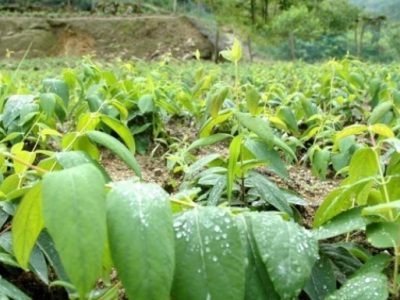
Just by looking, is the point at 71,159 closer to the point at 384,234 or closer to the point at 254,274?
the point at 254,274

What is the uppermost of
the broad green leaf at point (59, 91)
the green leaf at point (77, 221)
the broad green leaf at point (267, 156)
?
the green leaf at point (77, 221)

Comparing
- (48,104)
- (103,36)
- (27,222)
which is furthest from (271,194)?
(103,36)

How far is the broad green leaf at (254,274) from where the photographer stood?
0.54m

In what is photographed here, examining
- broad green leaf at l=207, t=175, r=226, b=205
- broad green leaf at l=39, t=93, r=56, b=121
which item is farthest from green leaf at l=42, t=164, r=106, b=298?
broad green leaf at l=39, t=93, r=56, b=121

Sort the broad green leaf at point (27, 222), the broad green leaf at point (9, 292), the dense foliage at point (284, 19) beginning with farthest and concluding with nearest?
the dense foliage at point (284, 19), the broad green leaf at point (9, 292), the broad green leaf at point (27, 222)

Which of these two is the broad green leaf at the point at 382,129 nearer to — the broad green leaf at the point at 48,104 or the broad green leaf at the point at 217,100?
the broad green leaf at the point at 217,100

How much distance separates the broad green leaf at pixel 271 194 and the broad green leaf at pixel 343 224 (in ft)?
0.59

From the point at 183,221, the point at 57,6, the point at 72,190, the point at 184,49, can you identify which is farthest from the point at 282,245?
the point at 57,6

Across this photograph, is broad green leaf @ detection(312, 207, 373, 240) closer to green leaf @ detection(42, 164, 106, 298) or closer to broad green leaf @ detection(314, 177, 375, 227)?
broad green leaf @ detection(314, 177, 375, 227)

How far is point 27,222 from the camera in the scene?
0.52 m

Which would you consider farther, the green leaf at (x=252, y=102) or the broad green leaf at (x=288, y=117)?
the broad green leaf at (x=288, y=117)

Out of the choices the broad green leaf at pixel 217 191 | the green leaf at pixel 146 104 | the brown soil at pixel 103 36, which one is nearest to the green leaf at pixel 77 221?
the broad green leaf at pixel 217 191

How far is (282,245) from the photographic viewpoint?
52 centimetres

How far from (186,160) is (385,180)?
1.77 ft
